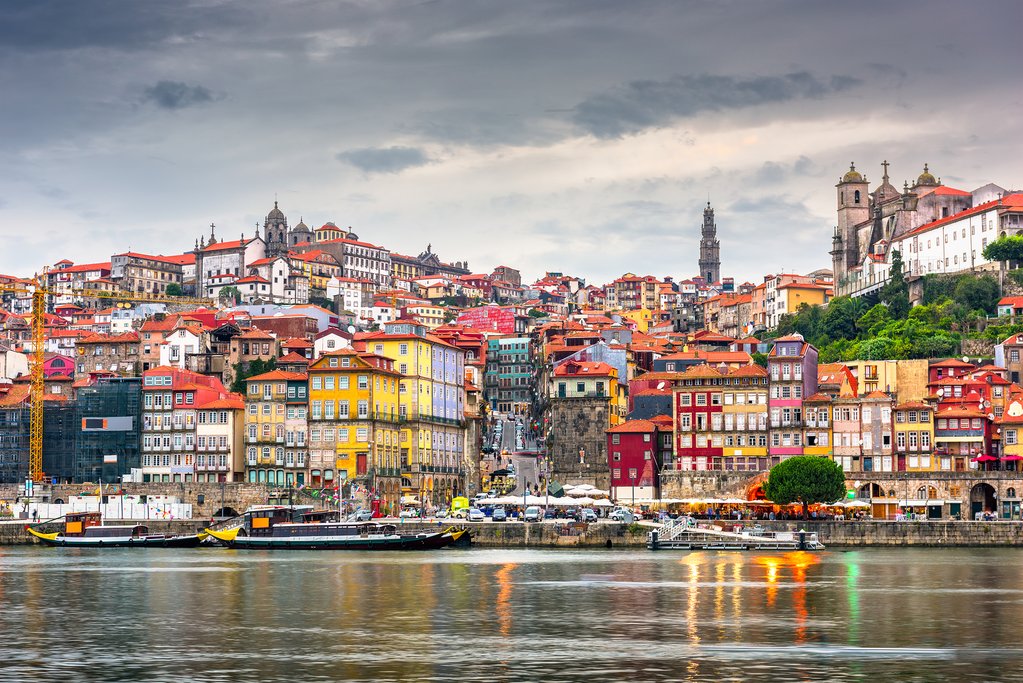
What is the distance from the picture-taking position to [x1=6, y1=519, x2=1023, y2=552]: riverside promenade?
90.2 metres

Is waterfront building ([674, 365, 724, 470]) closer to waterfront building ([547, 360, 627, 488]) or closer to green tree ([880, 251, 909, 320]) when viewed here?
waterfront building ([547, 360, 627, 488])

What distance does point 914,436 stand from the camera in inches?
4065

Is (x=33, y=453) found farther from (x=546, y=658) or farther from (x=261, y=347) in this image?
(x=546, y=658)

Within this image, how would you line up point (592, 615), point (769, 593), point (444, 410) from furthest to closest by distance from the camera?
point (444, 410) → point (769, 593) → point (592, 615)

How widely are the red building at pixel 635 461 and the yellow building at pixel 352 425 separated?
1522cm

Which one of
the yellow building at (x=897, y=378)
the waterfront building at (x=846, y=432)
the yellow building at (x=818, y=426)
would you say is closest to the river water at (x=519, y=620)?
the waterfront building at (x=846, y=432)

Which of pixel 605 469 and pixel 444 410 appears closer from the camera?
pixel 605 469

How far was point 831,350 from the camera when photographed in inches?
5359

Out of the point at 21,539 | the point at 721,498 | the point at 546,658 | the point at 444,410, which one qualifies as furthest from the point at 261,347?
the point at 546,658

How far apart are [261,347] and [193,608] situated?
253 feet

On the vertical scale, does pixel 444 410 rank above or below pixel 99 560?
above

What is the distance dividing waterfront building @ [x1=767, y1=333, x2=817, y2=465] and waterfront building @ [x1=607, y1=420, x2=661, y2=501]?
26.7ft

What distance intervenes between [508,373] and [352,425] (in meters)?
66.7

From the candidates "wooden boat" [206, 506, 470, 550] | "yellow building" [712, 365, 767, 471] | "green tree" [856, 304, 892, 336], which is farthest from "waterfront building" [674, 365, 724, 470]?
"green tree" [856, 304, 892, 336]
